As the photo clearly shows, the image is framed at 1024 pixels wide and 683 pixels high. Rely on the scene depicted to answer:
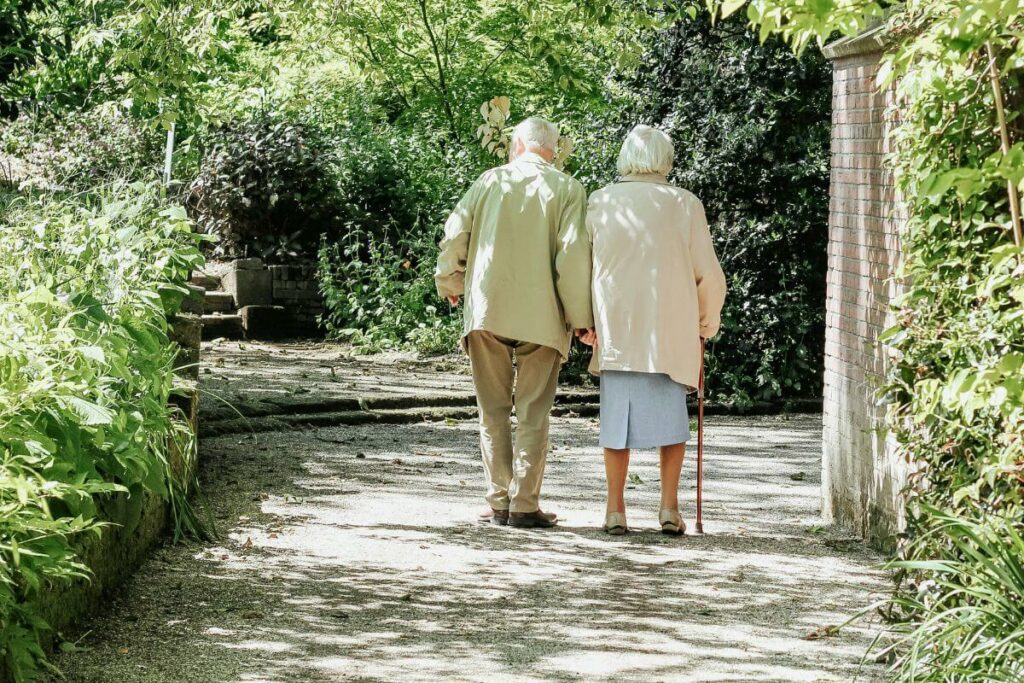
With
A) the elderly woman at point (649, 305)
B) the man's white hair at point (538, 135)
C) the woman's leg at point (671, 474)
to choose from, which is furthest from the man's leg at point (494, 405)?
the man's white hair at point (538, 135)

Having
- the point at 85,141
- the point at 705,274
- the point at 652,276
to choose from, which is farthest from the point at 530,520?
the point at 85,141

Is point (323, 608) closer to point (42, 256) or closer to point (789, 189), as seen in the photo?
point (42, 256)

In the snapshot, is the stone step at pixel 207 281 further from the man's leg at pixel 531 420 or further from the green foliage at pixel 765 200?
the man's leg at pixel 531 420

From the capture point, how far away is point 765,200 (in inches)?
457

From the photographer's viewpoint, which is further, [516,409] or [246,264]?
[246,264]

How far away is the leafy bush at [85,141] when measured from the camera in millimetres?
15070

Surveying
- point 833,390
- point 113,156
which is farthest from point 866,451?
point 113,156

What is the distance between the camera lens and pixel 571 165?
1271cm

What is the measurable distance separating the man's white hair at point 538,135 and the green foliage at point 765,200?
4.74 metres

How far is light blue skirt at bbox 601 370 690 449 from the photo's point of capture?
659 centimetres

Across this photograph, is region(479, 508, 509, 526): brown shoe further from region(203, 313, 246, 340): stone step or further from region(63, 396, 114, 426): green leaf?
region(203, 313, 246, 340): stone step

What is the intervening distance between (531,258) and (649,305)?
2.12 feet

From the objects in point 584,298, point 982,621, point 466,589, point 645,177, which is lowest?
point 466,589

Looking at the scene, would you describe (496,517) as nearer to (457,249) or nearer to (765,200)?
(457,249)
